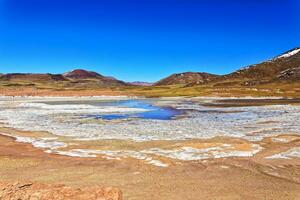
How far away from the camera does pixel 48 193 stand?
7.84m

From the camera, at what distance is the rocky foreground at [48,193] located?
772 centimetres

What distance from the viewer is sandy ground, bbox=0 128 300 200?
9734 mm

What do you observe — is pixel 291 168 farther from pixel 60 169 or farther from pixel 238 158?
pixel 60 169

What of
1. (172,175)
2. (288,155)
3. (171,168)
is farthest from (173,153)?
(288,155)

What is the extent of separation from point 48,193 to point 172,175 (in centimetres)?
483

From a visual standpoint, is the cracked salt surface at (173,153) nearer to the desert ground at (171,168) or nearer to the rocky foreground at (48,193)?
the desert ground at (171,168)

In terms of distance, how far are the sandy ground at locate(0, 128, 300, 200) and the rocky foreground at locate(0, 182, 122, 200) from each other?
1.31 meters

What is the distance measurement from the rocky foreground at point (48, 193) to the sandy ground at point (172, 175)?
1309 millimetres

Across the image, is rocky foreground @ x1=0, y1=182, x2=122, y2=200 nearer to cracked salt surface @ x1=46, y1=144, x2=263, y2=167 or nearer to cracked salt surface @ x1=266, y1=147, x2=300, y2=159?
cracked salt surface @ x1=46, y1=144, x2=263, y2=167

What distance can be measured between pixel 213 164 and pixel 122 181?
400 centimetres

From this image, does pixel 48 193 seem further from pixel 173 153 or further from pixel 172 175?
pixel 173 153

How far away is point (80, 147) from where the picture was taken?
16672 millimetres

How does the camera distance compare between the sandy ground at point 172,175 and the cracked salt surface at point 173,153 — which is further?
the cracked salt surface at point 173,153

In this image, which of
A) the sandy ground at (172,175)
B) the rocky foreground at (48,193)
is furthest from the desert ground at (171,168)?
the rocky foreground at (48,193)
